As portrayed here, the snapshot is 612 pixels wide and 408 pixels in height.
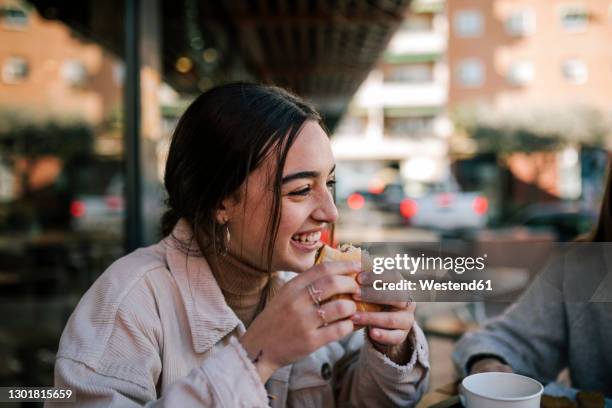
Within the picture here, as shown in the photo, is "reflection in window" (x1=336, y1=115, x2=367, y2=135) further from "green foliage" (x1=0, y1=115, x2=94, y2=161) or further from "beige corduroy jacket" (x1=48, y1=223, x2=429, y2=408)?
"beige corduroy jacket" (x1=48, y1=223, x2=429, y2=408)

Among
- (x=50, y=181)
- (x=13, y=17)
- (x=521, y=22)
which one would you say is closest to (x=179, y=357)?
(x=13, y=17)

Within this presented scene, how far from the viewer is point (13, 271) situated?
19.8 ft

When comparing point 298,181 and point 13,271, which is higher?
point 298,181

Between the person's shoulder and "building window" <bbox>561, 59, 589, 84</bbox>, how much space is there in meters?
25.6

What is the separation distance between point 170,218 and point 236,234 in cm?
30

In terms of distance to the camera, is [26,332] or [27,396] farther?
[26,332]

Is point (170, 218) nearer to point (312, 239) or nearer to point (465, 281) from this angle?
point (312, 239)

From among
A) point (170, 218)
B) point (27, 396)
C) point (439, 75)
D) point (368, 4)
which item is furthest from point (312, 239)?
point (439, 75)

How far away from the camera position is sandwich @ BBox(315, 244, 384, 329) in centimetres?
100

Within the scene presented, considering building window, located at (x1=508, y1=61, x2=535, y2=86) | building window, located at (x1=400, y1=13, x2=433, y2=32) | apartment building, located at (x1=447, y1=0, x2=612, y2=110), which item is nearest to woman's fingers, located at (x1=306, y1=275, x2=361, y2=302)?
apartment building, located at (x1=447, y1=0, x2=612, y2=110)

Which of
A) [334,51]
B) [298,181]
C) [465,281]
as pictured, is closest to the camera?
[465,281]

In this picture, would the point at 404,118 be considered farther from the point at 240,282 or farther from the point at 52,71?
the point at 240,282

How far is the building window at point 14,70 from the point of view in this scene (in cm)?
963

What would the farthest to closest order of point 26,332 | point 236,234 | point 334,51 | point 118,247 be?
1. point 334,51
2. point 118,247
3. point 26,332
4. point 236,234
